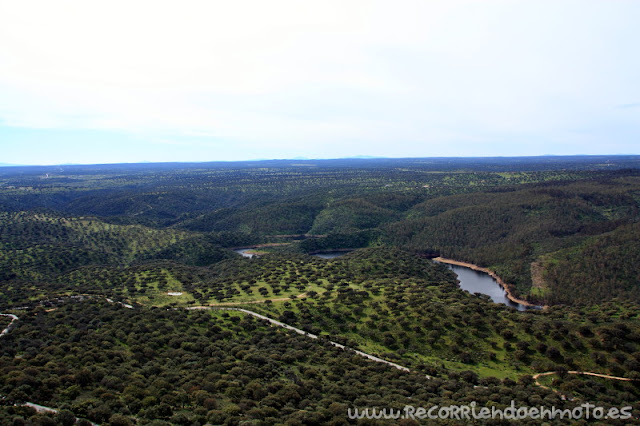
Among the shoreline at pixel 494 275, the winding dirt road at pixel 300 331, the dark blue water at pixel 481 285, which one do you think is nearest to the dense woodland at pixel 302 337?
the winding dirt road at pixel 300 331

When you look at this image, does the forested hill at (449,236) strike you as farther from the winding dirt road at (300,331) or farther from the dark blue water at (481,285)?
the winding dirt road at (300,331)

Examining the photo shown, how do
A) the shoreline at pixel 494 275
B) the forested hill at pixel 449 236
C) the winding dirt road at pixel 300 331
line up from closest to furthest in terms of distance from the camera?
the winding dirt road at pixel 300 331 < the shoreline at pixel 494 275 < the forested hill at pixel 449 236

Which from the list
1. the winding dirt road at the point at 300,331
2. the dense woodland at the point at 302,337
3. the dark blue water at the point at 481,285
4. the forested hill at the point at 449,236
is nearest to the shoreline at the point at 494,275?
the dark blue water at the point at 481,285

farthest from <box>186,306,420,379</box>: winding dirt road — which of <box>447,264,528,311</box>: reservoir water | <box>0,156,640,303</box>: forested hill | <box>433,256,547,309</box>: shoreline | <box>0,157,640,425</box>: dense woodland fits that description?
<box>0,156,640,303</box>: forested hill

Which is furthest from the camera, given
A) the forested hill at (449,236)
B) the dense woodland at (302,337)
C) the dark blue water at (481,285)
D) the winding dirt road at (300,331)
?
the forested hill at (449,236)

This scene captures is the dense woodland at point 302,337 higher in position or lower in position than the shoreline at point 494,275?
higher

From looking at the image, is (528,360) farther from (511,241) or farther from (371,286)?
(511,241)

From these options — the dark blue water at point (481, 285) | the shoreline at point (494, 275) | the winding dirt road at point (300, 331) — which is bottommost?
the dark blue water at point (481, 285)

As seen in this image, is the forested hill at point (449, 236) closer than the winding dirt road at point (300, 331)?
No

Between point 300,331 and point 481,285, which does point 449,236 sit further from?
point 300,331
